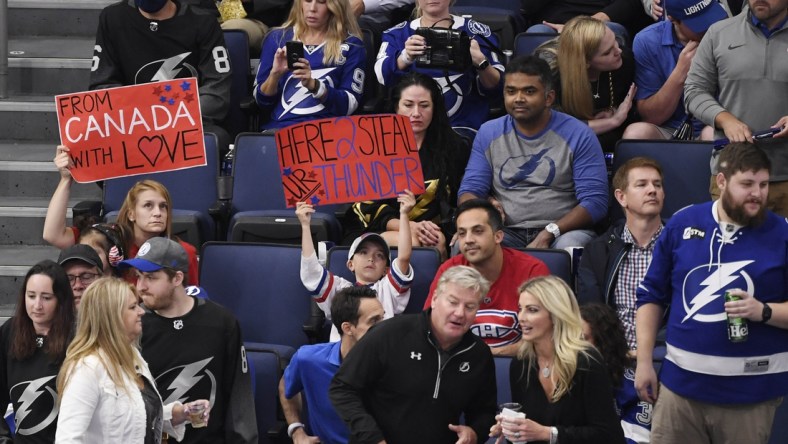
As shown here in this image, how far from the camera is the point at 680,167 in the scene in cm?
782

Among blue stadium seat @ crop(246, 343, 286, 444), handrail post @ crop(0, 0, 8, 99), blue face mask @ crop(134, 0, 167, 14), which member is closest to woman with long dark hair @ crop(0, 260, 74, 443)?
blue stadium seat @ crop(246, 343, 286, 444)

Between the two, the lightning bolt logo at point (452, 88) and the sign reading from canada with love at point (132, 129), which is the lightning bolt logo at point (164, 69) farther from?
the lightning bolt logo at point (452, 88)

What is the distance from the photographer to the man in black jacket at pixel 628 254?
22.8 feet

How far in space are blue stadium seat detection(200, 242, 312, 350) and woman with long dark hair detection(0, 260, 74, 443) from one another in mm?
1535

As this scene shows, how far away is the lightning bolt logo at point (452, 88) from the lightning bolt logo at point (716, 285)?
305cm

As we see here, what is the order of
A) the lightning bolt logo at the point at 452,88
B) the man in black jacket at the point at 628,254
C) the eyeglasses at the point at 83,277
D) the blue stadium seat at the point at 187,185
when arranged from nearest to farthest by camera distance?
the eyeglasses at the point at 83,277, the man in black jacket at the point at 628,254, the blue stadium seat at the point at 187,185, the lightning bolt logo at the point at 452,88

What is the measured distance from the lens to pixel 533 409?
216 inches

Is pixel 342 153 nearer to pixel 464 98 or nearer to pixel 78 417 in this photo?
pixel 464 98

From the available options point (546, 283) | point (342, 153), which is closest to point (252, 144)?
point (342, 153)

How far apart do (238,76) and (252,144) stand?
115cm

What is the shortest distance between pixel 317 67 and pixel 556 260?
2493 millimetres

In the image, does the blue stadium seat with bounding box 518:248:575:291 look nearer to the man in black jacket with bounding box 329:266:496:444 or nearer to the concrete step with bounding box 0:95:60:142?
the man in black jacket with bounding box 329:266:496:444

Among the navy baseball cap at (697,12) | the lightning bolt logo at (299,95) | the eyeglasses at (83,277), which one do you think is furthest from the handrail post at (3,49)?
the navy baseball cap at (697,12)

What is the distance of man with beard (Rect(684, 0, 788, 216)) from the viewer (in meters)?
7.14
